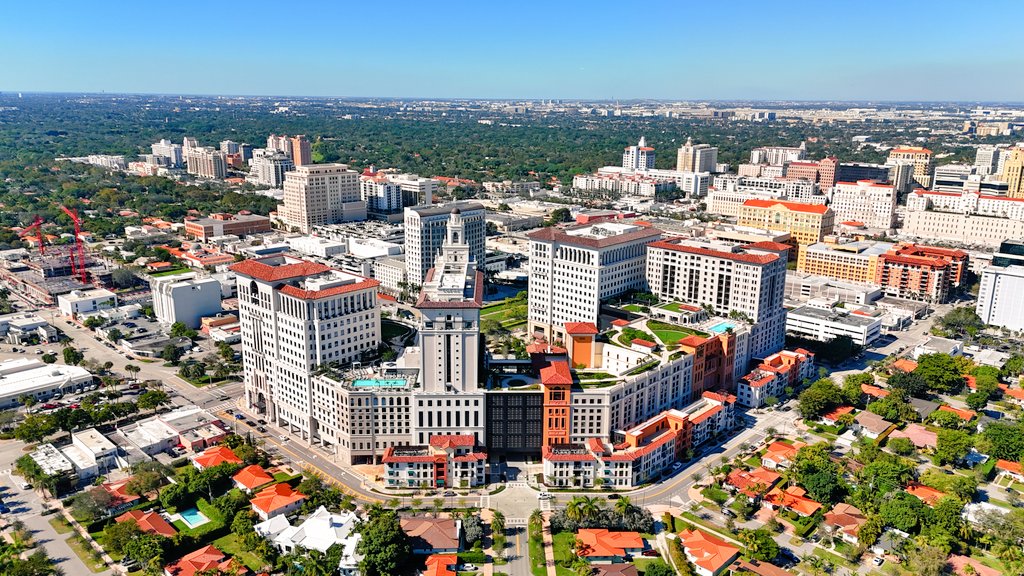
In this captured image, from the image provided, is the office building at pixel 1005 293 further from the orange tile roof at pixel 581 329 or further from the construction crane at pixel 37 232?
the construction crane at pixel 37 232

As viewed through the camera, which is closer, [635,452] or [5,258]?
[635,452]

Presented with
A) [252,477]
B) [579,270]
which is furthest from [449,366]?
[579,270]

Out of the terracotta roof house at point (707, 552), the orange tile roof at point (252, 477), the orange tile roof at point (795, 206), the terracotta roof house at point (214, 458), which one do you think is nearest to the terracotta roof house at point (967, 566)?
the terracotta roof house at point (707, 552)

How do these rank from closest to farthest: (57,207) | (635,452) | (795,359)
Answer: (635,452), (795,359), (57,207)

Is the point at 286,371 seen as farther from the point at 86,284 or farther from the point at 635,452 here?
the point at 86,284

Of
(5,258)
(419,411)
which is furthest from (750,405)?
(5,258)

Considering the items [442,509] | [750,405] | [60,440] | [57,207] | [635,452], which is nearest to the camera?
[442,509]
